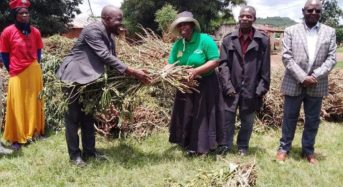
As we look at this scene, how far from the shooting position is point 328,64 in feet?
15.8

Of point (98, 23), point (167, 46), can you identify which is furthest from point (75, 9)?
point (98, 23)

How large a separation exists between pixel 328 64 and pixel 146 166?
2.50m

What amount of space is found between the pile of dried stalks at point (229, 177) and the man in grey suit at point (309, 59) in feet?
4.30

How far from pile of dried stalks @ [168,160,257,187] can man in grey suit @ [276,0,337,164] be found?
131cm

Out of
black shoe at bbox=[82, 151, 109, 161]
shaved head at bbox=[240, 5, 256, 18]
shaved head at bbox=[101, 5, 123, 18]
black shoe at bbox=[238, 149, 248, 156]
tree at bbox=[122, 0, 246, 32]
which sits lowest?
black shoe at bbox=[82, 151, 109, 161]

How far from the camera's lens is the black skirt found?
511 cm

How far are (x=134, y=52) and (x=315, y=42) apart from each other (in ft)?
11.6

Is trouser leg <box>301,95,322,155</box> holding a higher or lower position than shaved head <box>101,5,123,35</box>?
lower

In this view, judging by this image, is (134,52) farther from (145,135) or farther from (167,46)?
(145,135)

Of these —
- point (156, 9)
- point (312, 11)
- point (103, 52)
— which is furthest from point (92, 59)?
point (156, 9)

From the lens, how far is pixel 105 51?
4.46 m

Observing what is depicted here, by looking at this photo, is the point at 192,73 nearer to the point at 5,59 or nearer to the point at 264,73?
the point at 264,73

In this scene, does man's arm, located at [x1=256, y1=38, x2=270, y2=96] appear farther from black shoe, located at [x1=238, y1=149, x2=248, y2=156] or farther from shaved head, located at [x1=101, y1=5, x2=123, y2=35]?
shaved head, located at [x1=101, y1=5, x2=123, y2=35]

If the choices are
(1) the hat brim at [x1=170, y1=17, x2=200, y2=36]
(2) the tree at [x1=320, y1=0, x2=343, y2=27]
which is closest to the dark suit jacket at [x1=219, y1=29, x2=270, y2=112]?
(1) the hat brim at [x1=170, y1=17, x2=200, y2=36]
